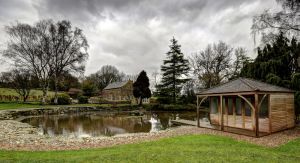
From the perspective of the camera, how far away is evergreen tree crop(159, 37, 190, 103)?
37.7 meters

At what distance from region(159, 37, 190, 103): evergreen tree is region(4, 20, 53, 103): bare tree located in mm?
20385

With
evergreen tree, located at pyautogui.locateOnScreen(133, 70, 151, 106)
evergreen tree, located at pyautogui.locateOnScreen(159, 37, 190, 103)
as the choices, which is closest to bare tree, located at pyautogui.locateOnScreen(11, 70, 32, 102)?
evergreen tree, located at pyautogui.locateOnScreen(133, 70, 151, 106)

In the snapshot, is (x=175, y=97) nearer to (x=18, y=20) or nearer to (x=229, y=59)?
(x=229, y=59)

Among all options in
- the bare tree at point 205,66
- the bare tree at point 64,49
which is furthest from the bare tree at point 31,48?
the bare tree at point 205,66

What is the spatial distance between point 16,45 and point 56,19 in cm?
739

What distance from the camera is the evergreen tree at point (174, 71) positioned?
37.7 metres

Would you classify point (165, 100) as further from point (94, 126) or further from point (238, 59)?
point (94, 126)

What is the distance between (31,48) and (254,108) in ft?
110

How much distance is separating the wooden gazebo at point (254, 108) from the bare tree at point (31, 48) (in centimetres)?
2939

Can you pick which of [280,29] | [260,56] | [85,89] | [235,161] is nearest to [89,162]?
[235,161]

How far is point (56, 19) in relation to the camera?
1332 inches

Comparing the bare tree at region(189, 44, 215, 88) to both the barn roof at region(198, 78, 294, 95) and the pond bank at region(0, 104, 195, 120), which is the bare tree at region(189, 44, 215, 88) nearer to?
the pond bank at region(0, 104, 195, 120)

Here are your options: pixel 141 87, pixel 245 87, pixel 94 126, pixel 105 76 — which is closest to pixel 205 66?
pixel 141 87

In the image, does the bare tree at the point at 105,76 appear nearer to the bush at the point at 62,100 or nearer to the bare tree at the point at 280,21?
Answer: the bush at the point at 62,100
